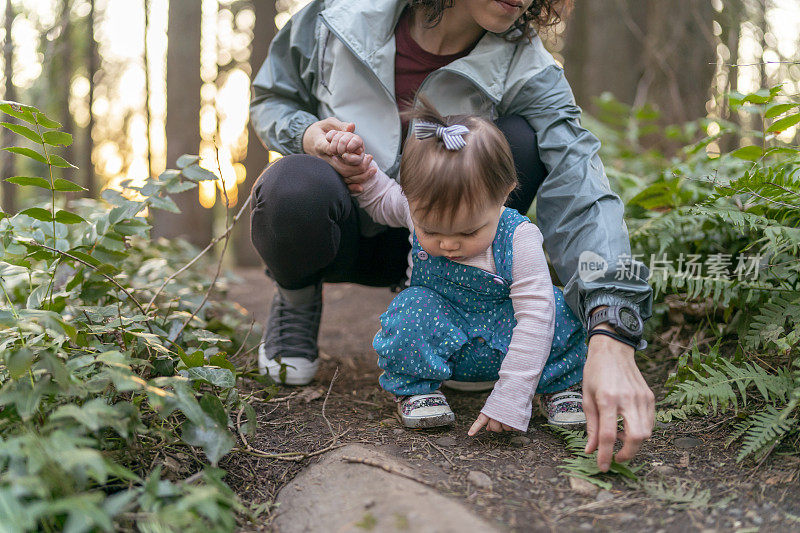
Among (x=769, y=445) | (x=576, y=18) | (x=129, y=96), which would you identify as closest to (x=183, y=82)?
(x=576, y=18)

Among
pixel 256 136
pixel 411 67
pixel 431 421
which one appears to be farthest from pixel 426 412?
pixel 256 136

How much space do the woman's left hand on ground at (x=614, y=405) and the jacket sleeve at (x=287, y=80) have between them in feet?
4.50

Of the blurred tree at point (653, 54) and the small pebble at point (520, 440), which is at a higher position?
the blurred tree at point (653, 54)

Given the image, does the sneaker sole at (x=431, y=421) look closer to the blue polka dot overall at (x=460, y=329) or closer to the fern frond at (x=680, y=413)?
the blue polka dot overall at (x=460, y=329)

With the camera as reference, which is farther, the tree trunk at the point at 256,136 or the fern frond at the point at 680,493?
the tree trunk at the point at 256,136

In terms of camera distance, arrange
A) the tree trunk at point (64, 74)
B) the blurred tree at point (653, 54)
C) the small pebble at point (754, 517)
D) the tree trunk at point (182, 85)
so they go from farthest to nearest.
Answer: the tree trunk at point (64, 74) < the tree trunk at point (182, 85) < the blurred tree at point (653, 54) < the small pebble at point (754, 517)

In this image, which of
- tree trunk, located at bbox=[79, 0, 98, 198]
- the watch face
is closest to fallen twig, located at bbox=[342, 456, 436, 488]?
the watch face

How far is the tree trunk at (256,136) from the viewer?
7.40 meters

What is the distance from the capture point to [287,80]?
7.77 feet

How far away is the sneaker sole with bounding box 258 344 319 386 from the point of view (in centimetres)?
229

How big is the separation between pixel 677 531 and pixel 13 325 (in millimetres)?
1623

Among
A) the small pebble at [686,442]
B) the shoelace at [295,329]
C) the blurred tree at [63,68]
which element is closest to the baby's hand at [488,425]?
the small pebble at [686,442]

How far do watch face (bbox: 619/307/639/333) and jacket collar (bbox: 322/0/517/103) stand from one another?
95 cm

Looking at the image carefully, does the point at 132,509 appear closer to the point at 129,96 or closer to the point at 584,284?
the point at 584,284
